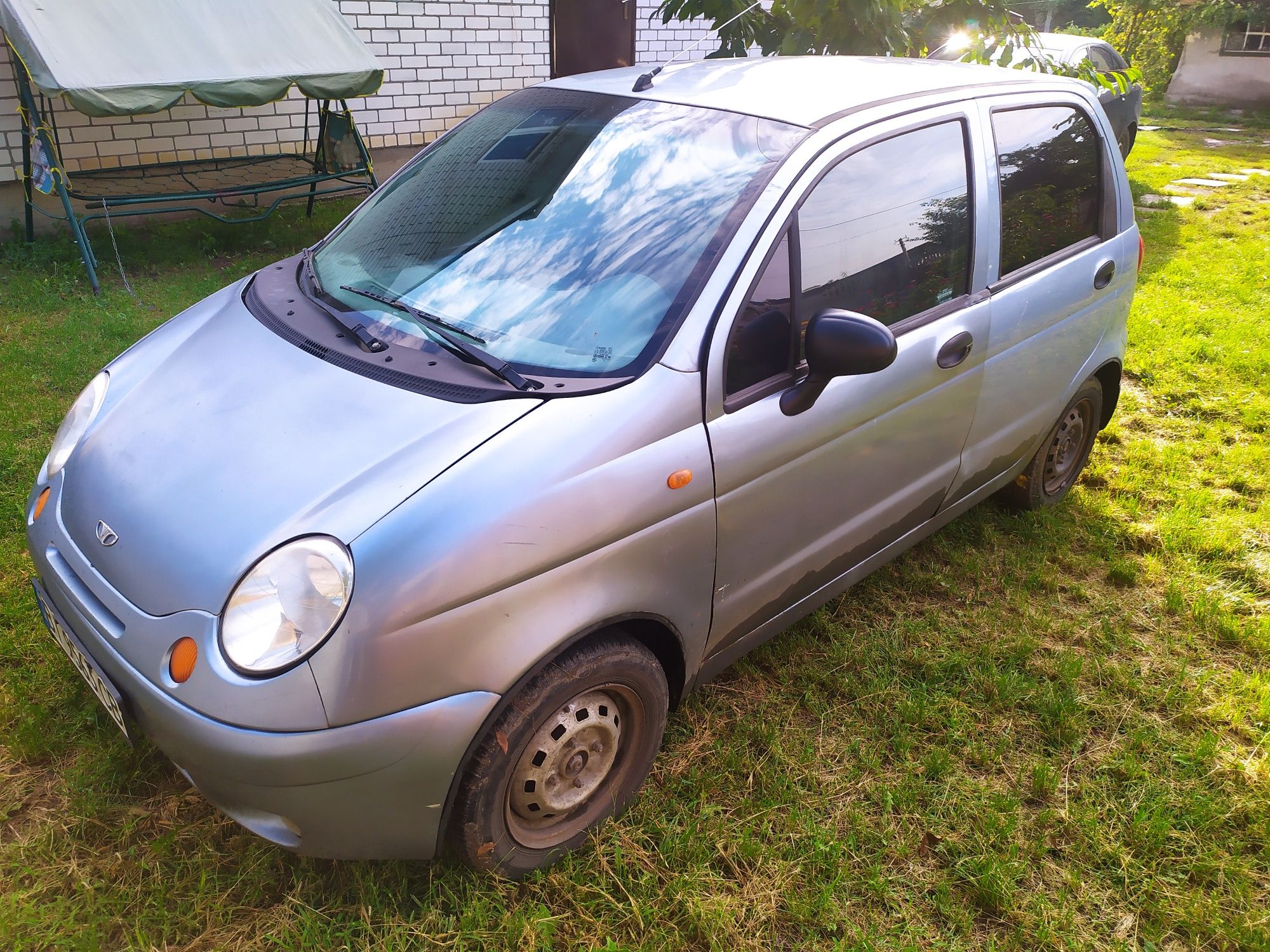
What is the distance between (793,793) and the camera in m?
2.55

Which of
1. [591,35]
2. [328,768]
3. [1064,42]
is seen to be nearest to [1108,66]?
[1064,42]

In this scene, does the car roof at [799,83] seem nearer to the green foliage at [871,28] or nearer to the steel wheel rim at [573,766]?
the steel wheel rim at [573,766]

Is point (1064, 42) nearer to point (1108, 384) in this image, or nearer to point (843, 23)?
point (843, 23)

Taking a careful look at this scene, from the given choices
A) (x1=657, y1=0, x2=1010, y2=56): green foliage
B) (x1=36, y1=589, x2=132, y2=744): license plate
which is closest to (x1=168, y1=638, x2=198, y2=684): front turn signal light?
(x1=36, y1=589, x2=132, y2=744): license plate

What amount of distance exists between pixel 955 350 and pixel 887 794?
1.33 meters

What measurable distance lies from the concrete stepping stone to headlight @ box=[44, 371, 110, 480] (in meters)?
9.68

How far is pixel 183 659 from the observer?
72.7 inches

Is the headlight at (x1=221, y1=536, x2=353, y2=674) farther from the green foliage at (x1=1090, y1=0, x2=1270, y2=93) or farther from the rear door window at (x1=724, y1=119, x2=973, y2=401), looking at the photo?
the green foliage at (x1=1090, y1=0, x2=1270, y2=93)

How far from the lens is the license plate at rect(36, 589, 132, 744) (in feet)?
6.56

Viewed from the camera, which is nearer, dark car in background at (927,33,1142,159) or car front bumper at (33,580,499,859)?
car front bumper at (33,580,499,859)

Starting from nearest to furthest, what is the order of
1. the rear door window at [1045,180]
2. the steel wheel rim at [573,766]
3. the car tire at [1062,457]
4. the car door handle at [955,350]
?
the steel wheel rim at [573,766] → the car door handle at [955,350] → the rear door window at [1045,180] → the car tire at [1062,457]

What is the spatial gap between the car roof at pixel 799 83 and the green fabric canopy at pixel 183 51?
4071 mm

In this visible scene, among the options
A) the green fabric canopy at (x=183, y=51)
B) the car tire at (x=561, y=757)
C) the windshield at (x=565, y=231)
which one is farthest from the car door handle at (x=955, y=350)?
the green fabric canopy at (x=183, y=51)

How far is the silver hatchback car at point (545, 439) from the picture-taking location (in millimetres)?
1839
